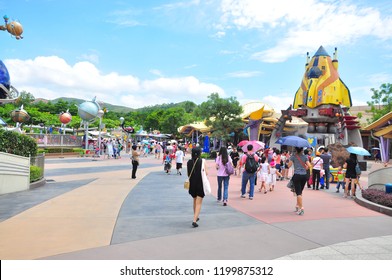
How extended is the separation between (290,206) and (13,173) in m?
8.37

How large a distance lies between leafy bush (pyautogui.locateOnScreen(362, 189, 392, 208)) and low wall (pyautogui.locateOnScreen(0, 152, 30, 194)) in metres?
10.5

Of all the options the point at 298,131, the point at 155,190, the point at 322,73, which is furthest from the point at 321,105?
the point at 155,190

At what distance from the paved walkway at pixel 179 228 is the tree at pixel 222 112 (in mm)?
26931

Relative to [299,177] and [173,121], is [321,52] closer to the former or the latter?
[299,177]

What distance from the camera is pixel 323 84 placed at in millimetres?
33031

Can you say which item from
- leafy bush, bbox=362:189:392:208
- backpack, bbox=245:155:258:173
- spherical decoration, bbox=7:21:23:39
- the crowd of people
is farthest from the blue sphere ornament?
leafy bush, bbox=362:189:392:208

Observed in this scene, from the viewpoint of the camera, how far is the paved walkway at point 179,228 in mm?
5129

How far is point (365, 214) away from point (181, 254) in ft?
18.0

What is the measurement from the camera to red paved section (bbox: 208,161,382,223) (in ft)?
26.2

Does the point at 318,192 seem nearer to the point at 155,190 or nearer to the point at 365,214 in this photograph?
the point at 365,214

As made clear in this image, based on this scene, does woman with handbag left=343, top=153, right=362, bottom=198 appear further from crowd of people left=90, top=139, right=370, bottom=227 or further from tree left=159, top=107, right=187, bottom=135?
tree left=159, top=107, right=187, bottom=135

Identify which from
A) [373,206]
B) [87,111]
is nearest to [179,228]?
[373,206]

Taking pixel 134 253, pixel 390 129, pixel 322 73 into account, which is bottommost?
Result: pixel 134 253

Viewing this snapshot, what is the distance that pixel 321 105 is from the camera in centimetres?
3328
